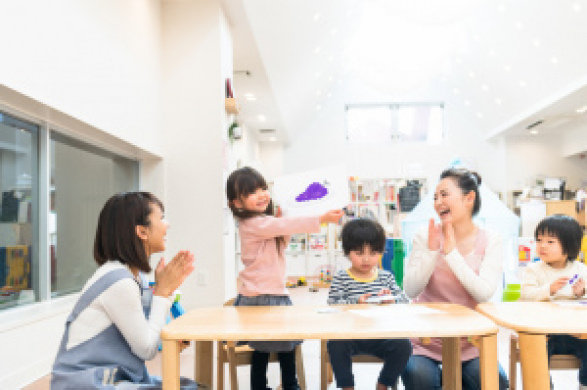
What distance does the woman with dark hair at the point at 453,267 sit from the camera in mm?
1874

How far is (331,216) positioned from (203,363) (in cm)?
71

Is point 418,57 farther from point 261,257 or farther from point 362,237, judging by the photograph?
point 261,257

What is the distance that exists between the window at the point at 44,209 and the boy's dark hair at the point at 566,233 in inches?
101

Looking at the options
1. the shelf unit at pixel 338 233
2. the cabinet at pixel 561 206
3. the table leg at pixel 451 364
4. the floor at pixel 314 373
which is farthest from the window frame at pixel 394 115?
the table leg at pixel 451 364

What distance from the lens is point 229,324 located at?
4.93 feet

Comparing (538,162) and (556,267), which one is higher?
(538,162)

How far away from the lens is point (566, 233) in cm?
223

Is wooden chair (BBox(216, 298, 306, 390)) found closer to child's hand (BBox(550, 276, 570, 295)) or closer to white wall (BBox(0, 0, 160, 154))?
child's hand (BBox(550, 276, 570, 295))

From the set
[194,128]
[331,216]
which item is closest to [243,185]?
[331,216]

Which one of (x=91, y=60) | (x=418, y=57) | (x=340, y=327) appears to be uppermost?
(x=418, y=57)

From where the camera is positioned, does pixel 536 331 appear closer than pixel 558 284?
Yes

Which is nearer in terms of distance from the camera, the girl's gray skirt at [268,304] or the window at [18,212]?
the girl's gray skirt at [268,304]

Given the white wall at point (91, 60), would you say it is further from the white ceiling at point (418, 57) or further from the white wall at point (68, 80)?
the white ceiling at point (418, 57)

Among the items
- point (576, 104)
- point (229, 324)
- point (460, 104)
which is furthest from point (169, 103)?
point (460, 104)
